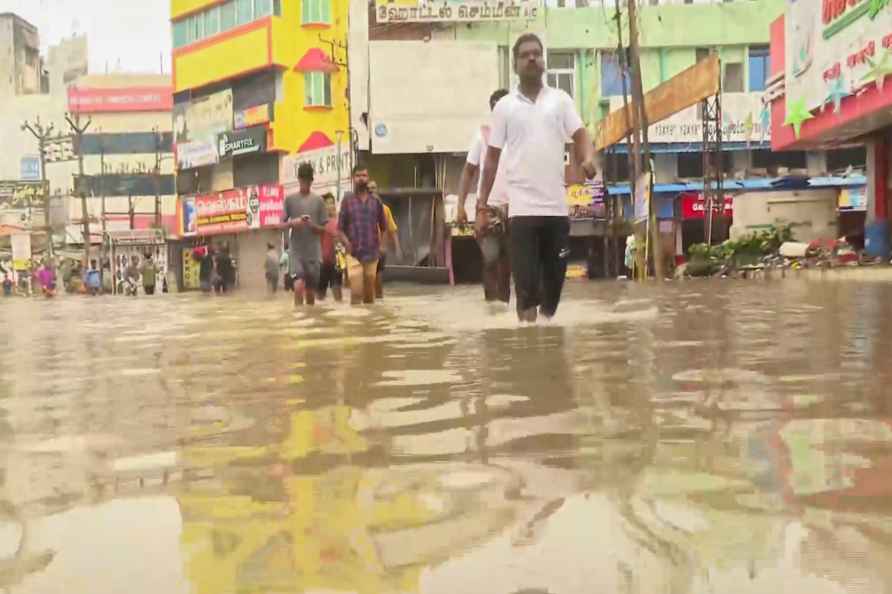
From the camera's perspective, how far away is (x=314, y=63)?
127 ft

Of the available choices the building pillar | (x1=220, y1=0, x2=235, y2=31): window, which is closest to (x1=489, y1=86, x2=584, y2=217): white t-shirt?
the building pillar

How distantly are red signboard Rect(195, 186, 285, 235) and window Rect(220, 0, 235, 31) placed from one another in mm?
6282

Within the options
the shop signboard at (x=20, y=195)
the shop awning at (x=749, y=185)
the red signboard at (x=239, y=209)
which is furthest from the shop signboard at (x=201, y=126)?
the shop signboard at (x=20, y=195)

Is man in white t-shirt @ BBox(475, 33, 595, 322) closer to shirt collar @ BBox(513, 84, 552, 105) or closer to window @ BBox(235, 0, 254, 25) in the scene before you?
shirt collar @ BBox(513, 84, 552, 105)

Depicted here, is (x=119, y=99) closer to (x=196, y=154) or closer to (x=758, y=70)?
(x=196, y=154)

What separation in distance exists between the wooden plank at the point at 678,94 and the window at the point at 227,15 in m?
21.1

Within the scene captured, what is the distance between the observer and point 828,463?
6.95ft

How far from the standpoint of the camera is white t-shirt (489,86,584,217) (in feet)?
19.9

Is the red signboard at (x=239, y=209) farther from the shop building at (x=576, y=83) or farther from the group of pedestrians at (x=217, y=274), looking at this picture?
the shop building at (x=576, y=83)

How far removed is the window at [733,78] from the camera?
33.9 metres

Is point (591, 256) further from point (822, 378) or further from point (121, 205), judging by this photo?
point (121, 205)

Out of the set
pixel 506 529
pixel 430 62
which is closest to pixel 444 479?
pixel 506 529

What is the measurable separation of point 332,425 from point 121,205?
196ft

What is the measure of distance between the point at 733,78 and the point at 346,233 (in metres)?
26.4
